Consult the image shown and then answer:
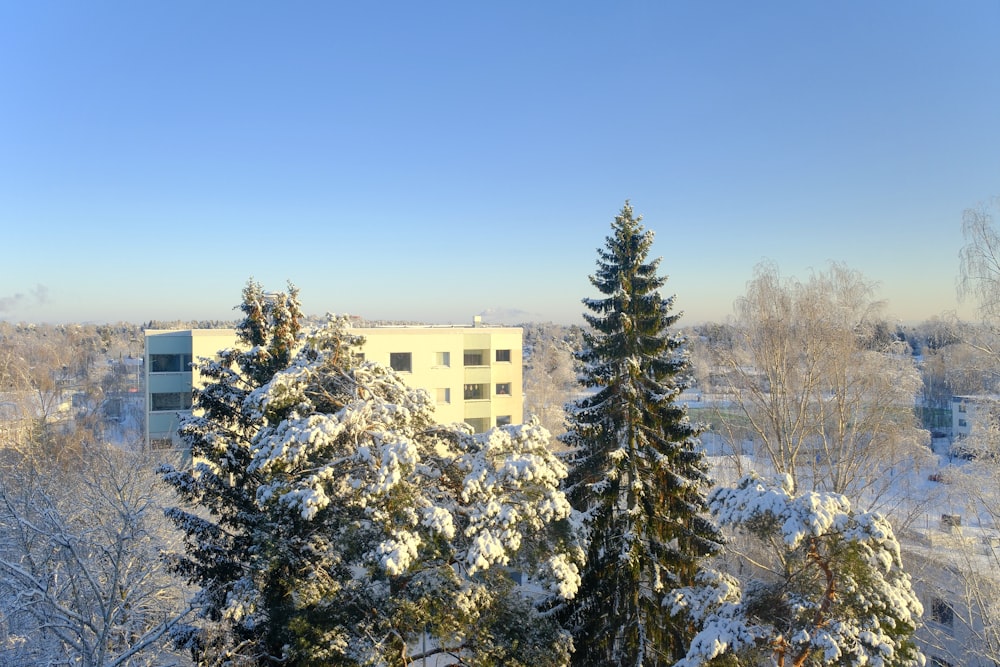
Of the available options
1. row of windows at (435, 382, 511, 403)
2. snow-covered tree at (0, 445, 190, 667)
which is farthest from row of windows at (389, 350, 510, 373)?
snow-covered tree at (0, 445, 190, 667)

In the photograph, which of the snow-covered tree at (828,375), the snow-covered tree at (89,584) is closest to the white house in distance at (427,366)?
the snow-covered tree at (89,584)

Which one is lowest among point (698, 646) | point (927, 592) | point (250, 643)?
point (927, 592)

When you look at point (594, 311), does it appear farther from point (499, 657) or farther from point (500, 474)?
point (499, 657)

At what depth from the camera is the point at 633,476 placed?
9930 millimetres

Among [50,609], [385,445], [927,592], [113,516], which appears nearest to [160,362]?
[113,516]

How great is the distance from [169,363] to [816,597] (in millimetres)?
27303

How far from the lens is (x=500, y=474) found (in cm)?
845

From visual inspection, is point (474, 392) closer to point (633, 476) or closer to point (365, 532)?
point (633, 476)

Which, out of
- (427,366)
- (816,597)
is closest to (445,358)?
(427,366)

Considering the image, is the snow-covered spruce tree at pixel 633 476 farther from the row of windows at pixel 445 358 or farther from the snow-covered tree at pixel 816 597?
the row of windows at pixel 445 358

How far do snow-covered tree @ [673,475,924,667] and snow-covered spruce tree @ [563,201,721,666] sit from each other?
1.86 metres

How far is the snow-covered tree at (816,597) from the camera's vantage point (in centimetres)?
686

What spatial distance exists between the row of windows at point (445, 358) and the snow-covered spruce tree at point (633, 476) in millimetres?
18603

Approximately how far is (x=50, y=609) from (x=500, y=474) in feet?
26.5
